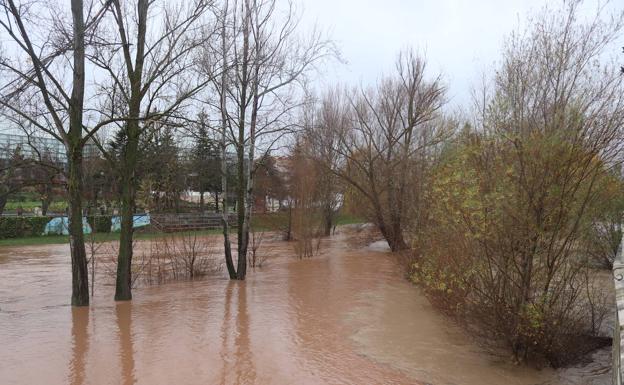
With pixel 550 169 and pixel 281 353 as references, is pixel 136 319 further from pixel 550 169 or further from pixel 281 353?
pixel 550 169

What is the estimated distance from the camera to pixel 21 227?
1278 inches

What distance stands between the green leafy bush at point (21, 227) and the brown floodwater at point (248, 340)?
67.7ft

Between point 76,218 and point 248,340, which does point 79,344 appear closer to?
point 248,340

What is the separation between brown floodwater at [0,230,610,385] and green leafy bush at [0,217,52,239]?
67.7 ft

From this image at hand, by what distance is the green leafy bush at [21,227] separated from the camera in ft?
105

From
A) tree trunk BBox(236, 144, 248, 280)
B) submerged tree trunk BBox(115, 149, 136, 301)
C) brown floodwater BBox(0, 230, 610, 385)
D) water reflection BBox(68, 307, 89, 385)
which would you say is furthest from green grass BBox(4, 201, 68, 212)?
water reflection BBox(68, 307, 89, 385)

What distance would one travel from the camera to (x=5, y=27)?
9.16 m

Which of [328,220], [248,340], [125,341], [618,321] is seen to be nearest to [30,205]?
[328,220]

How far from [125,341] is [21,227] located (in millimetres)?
28573

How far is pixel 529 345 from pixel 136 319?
7.02 m

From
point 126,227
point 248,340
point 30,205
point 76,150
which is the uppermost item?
point 30,205

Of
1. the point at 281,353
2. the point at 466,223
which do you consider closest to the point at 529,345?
the point at 466,223

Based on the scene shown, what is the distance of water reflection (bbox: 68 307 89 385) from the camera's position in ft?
21.6

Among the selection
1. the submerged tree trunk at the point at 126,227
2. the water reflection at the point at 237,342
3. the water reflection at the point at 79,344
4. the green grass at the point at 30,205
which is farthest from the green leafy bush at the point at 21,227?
the water reflection at the point at 79,344
